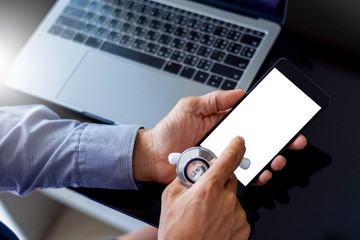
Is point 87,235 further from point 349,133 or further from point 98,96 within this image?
point 349,133

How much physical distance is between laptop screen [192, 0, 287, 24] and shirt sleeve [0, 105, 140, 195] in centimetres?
34

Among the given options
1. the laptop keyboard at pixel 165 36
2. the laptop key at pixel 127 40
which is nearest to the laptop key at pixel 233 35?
the laptop keyboard at pixel 165 36

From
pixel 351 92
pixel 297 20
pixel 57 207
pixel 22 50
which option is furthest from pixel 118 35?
pixel 57 207

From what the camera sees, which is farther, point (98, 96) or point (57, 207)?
point (57, 207)

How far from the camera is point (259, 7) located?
861 mm

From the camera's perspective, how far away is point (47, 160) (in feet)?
2.55

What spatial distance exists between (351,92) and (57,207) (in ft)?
3.31

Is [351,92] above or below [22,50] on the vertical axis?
above

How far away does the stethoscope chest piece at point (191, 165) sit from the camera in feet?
2.06

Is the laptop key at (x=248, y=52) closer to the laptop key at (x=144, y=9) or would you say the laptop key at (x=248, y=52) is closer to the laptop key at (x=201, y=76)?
the laptop key at (x=201, y=76)

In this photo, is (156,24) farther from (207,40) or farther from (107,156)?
(107,156)

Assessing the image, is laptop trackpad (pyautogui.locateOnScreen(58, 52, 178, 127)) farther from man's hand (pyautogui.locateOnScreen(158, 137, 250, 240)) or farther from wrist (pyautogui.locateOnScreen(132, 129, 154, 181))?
man's hand (pyautogui.locateOnScreen(158, 137, 250, 240))

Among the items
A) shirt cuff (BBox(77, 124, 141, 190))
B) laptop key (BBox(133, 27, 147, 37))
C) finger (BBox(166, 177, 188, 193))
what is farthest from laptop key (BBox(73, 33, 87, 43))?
finger (BBox(166, 177, 188, 193))

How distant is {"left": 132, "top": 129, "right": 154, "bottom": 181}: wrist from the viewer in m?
0.76
